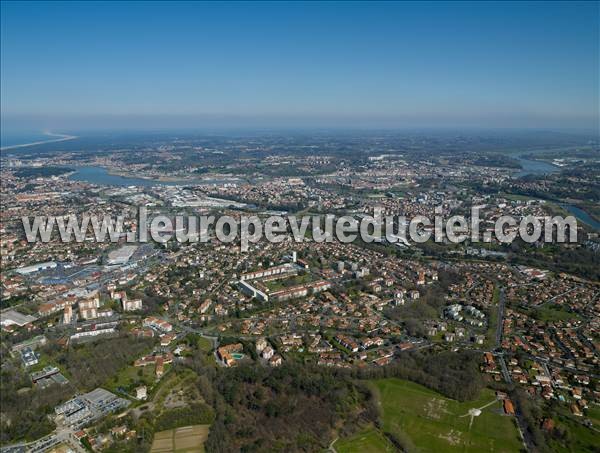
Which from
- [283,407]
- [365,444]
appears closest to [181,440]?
[283,407]

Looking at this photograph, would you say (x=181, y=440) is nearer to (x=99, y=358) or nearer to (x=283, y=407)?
(x=283, y=407)

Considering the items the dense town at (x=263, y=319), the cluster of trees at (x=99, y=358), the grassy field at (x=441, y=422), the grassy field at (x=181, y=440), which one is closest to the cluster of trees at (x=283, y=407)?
the grassy field at (x=181, y=440)

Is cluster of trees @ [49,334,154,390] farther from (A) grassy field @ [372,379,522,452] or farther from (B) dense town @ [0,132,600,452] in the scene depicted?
(A) grassy field @ [372,379,522,452]

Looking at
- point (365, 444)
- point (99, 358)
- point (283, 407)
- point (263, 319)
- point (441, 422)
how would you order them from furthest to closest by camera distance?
point (263, 319)
point (99, 358)
point (283, 407)
point (441, 422)
point (365, 444)

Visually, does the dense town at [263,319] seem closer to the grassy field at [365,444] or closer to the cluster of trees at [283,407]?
the cluster of trees at [283,407]

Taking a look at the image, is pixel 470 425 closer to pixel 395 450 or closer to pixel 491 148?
pixel 395 450

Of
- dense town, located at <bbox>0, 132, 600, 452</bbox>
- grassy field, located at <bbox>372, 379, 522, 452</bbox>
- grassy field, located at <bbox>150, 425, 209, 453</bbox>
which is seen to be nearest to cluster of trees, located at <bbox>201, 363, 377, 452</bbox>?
grassy field, located at <bbox>150, 425, 209, 453</bbox>
